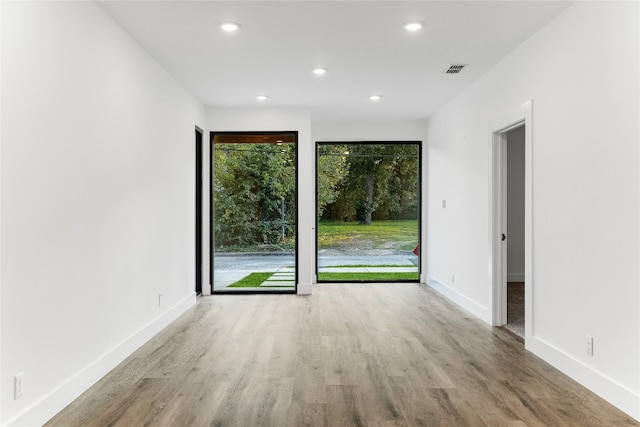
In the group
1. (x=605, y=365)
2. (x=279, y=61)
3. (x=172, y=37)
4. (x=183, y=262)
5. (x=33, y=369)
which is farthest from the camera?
(x=183, y=262)

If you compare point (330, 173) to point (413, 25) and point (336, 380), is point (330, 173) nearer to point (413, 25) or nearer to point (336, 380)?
point (413, 25)

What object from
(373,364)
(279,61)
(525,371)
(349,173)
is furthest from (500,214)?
(349,173)

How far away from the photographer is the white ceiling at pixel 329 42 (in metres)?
3.42

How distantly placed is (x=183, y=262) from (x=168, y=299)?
2.22ft

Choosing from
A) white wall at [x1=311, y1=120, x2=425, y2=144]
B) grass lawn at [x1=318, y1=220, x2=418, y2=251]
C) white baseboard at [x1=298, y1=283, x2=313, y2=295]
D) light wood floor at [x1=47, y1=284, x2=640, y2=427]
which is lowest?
light wood floor at [x1=47, y1=284, x2=640, y2=427]

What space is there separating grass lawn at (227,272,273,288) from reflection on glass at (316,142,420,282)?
1.18m

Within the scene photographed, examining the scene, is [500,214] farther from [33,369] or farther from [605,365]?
[33,369]

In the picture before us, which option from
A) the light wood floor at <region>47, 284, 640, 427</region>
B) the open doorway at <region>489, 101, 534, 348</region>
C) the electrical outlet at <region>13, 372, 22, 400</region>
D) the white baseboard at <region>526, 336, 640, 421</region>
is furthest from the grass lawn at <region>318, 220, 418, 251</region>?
the electrical outlet at <region>13, 372, 22, 400</region>

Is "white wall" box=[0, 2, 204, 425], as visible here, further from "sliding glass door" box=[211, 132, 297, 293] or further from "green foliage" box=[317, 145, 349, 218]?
"green foliage" box=[317, 145, 349, 218]

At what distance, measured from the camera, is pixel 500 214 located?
4770mm

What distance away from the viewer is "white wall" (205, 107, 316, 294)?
264 inches

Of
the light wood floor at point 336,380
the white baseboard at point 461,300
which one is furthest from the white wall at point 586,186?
the white baseboard at point 461,300

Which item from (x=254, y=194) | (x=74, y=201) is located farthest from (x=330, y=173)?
(x=74, y=201)

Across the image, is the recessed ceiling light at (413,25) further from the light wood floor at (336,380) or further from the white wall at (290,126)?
the white wall at (290,126)
